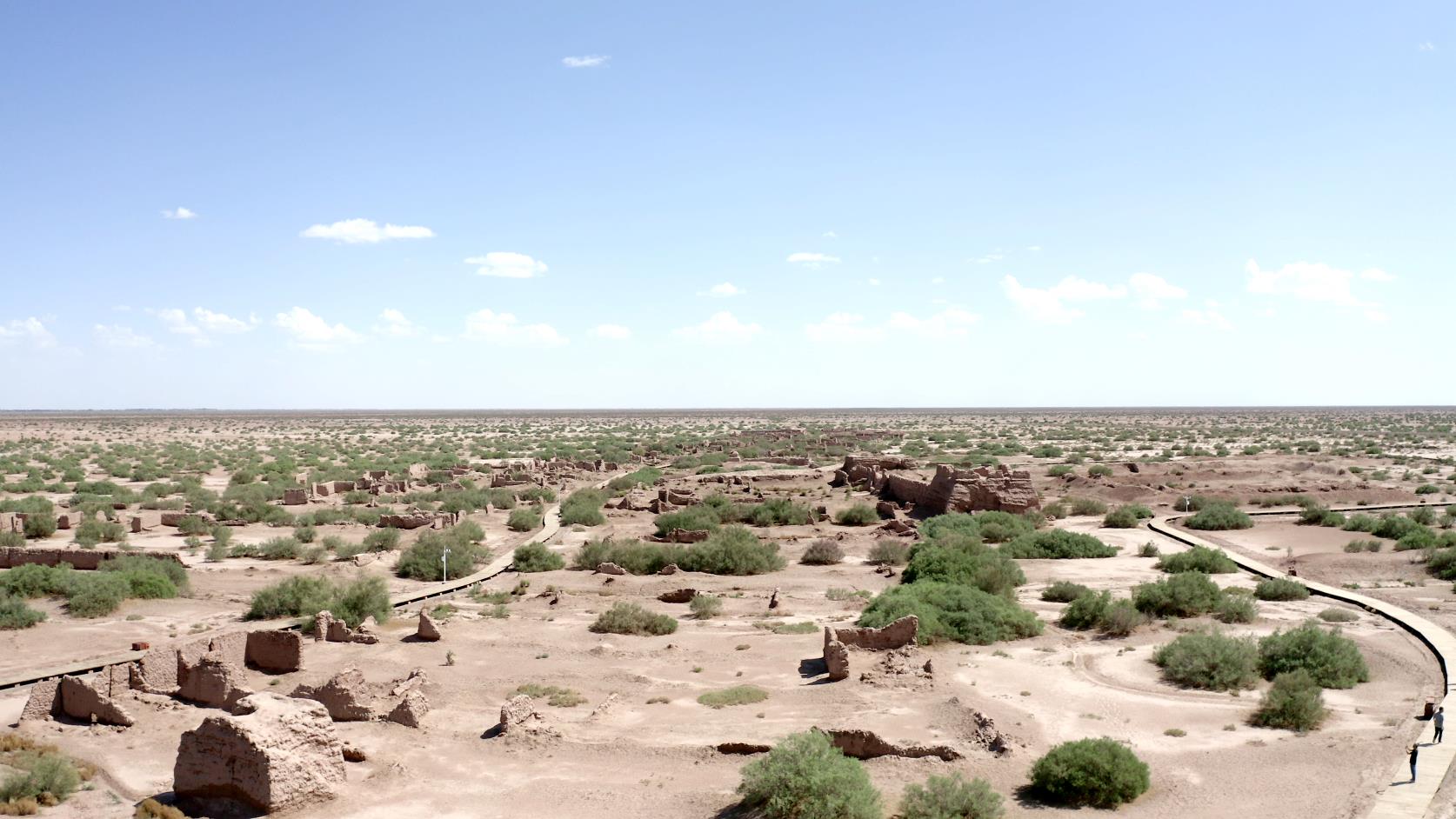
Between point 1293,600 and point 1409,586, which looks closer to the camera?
point 1293,600

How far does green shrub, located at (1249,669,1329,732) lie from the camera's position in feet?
53.5

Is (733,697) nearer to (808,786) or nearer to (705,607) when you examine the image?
(808,786)

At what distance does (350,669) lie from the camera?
17.7 meters

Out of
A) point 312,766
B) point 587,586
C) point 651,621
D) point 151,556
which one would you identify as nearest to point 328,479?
→ point 151,556

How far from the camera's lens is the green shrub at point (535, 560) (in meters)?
32.1

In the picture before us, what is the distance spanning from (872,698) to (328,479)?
47615 millimetres

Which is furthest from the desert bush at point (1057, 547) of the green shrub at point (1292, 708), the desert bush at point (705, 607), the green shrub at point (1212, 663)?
the green shrub at point (1292, 708)

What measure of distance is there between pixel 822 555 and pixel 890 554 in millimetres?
2264

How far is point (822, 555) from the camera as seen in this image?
110ft

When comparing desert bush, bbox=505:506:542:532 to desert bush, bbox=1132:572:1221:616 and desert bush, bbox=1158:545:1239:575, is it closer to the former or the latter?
desert bush, bbox=1158:545:1239:575

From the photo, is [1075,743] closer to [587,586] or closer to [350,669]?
[350,669]

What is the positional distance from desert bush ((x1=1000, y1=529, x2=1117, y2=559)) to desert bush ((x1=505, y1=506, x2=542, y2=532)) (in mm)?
18668

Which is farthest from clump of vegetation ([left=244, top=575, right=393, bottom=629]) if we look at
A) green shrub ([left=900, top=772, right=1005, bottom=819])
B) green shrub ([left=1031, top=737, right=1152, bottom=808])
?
green shrub ([left=1031, top=737, right=1152, bottom=808])

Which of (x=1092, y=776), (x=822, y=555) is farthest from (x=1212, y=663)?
(x=822, y=555)
